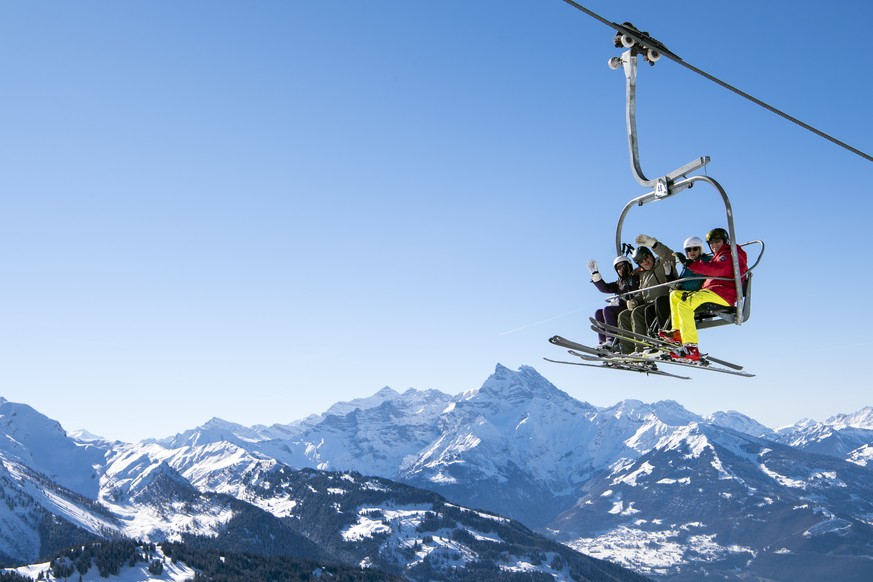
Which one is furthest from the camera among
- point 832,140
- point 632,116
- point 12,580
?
point 12,580

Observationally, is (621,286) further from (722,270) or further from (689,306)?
(722,270)

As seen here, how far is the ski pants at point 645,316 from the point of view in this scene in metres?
14.2

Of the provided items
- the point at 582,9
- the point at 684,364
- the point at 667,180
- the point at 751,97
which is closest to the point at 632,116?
the point at 667,180

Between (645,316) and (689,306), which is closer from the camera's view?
(689,306)

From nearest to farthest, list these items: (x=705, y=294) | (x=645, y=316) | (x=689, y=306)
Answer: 1. (x=705, y=294)
2. (x=689, y=306)
3. (x=645, y=316)

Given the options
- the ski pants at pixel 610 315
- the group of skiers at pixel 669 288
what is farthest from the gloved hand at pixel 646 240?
the ski pants at pixel 610 315

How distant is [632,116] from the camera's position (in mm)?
10133

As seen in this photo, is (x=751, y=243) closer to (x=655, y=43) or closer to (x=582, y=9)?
(x=655, y=43)

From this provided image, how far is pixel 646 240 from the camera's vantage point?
1356 cm

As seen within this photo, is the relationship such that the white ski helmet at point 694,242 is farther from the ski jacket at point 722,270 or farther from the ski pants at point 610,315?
the ski pants at point 610,315

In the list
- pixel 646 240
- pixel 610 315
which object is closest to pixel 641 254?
pixel 646 240

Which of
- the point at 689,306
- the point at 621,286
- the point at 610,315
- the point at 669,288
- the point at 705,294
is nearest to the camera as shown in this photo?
the point at 705,294

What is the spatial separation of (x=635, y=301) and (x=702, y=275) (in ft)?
6.58

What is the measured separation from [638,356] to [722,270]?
2.20 metres
